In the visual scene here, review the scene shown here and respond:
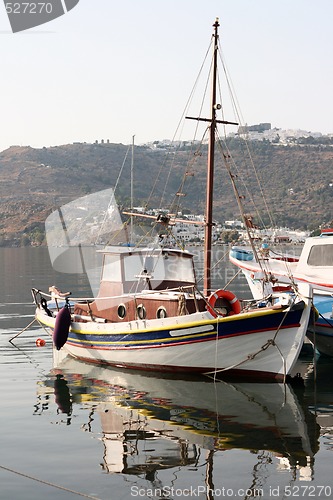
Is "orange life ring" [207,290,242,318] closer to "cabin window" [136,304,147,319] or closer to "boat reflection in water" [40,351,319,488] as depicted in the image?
"boat reflection in water" [40,351,319,488]

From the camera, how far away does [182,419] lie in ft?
52.3

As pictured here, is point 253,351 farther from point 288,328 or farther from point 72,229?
Answer: point 72,229

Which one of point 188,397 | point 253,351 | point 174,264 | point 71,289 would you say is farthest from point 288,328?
point 71,289

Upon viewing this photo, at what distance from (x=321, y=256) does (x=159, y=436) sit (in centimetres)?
1560

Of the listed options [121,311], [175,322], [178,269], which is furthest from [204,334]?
[178,269]

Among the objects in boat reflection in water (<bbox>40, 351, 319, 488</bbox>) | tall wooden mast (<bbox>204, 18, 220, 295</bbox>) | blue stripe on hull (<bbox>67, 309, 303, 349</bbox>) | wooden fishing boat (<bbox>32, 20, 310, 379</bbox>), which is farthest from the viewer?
tall wooden mast (<bbox>204, 18, 220, 295</bbox>)

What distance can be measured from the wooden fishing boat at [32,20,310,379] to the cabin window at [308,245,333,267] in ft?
22.8

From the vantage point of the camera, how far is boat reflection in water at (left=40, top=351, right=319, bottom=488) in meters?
13.2

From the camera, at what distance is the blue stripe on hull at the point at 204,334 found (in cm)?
1878

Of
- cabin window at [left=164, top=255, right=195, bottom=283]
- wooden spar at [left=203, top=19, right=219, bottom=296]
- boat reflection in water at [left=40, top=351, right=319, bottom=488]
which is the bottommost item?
boat reflection in water at [left=40, top=351, right=319, bottom=488]

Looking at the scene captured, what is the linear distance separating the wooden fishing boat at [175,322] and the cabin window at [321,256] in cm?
696

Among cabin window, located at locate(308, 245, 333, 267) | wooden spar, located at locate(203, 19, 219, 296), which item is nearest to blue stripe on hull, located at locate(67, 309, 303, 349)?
wooden spar, located at locate(203, 19, 219, 296)

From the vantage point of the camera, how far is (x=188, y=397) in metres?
18.0

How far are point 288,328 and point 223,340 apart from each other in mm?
1654
